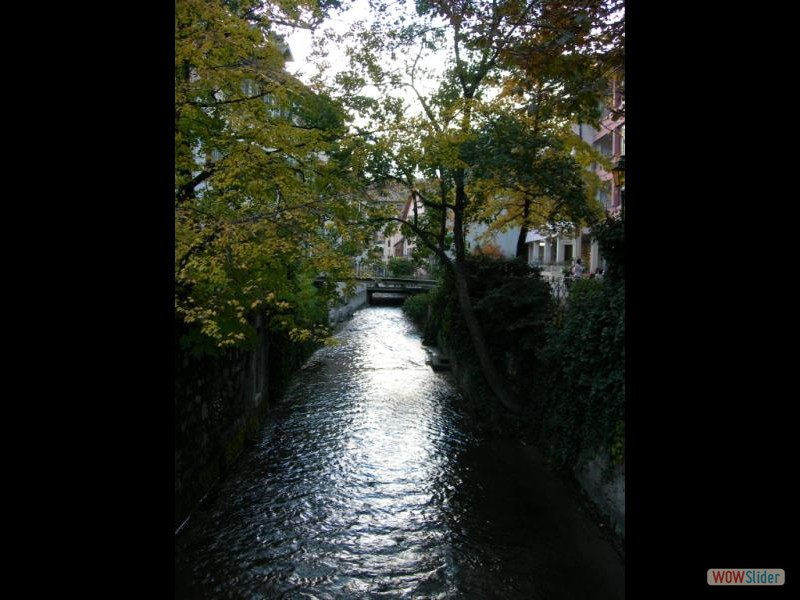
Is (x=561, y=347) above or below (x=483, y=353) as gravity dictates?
above

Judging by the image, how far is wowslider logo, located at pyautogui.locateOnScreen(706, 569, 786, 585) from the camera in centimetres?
144

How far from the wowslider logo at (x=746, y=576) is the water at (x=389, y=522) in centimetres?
598

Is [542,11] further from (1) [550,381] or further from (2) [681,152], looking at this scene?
(1) [550,381]

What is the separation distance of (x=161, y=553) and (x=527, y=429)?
39.6 feet

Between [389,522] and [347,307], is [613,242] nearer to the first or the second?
[389,522]

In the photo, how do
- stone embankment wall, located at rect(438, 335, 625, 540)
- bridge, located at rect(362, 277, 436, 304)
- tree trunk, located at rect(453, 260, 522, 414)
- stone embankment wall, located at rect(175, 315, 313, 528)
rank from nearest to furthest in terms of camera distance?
stone embankment wall, located at rect(438, 335, 625, 540) < stone embankment wall, located at rect(175, 315, 313, 528) < tree trunk, located at rect(453, 260, 522, 414) < bridge, located at rect(362, 277, 436, 304)

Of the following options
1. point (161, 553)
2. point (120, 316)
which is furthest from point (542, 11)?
point (161, 553)

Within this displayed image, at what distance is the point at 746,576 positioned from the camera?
1.44 metres

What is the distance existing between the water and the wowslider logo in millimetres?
5985

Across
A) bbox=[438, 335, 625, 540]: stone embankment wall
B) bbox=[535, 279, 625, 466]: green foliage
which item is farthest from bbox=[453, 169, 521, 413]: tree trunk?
bbox=[535, 279, 625, 466]: green foliage

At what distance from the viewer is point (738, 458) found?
1.53 metres

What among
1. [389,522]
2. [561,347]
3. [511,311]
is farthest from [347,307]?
[389,522]

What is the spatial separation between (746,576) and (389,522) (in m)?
7.84

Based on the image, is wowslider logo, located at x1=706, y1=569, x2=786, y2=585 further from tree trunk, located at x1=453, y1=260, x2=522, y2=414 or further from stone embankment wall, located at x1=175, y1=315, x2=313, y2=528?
tree trunk, located at x1=453, y1=260, x2=522, y2=414
